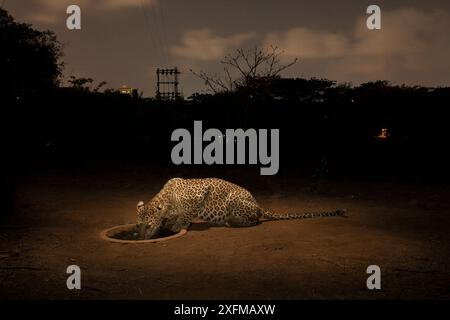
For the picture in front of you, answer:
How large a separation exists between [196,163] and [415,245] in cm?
1376

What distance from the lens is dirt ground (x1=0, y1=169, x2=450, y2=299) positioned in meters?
4.73

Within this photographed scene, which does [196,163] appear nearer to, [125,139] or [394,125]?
[125,139]

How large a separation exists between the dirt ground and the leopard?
0.92ft

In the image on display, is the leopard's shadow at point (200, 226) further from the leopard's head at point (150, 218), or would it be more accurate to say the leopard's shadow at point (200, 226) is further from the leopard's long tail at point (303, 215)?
the leopard's long tail at point (303, 215)

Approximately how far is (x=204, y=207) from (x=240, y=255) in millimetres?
2174

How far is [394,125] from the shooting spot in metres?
18.1

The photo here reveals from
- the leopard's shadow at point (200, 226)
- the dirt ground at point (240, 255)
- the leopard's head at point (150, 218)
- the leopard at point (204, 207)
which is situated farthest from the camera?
the leopard's shadow at point (200, 226)

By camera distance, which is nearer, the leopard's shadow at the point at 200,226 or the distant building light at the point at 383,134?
the leopard's shadow at the point at 200,226

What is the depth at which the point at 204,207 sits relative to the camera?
8.12 m

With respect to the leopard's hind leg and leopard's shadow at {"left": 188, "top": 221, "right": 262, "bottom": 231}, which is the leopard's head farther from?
the leopard's hind leg

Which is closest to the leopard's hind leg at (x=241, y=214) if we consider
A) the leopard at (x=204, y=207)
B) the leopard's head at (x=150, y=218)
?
the leopard at (x=204, y=207)

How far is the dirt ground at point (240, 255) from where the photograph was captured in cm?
473

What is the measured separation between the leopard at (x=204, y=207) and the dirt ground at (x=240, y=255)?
280 mm
